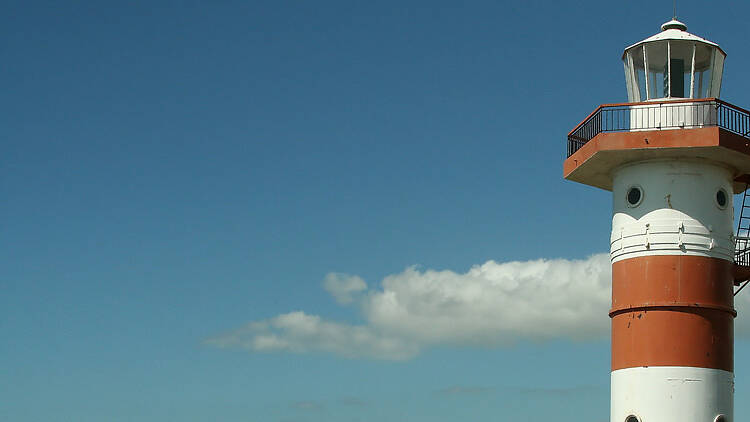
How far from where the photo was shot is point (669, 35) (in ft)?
97.0

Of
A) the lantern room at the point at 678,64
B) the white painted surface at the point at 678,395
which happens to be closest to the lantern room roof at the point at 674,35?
the lantern room at the point at 678,64

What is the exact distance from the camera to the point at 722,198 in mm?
28859

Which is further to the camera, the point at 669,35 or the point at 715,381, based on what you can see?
the point at 669,35

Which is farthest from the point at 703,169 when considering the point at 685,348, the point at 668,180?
the point at 685,348

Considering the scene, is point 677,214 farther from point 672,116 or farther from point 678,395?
point 678,395

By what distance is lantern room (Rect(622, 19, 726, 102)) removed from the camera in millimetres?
29484

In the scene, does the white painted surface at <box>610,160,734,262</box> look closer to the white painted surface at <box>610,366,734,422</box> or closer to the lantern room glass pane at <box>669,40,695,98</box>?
the lantern room glass pane at <box>669,40,695,98</box>

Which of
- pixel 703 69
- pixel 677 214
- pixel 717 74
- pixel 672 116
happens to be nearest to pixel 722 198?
pixel 677 214

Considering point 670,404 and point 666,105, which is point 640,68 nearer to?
point 666,105

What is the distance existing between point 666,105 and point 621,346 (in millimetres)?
6400

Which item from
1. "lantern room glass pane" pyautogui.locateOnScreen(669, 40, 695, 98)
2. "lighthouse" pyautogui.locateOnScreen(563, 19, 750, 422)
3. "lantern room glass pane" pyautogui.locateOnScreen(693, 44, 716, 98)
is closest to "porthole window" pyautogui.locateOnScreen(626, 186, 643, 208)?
"lighthouse" pyautogui.locateOnScreen(563, 19, 750, 422)

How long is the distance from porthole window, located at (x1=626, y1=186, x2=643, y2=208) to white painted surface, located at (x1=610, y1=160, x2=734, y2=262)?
85mm

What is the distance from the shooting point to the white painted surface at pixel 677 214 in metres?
28.1

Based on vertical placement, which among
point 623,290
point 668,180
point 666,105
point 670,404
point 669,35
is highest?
point 669,35
